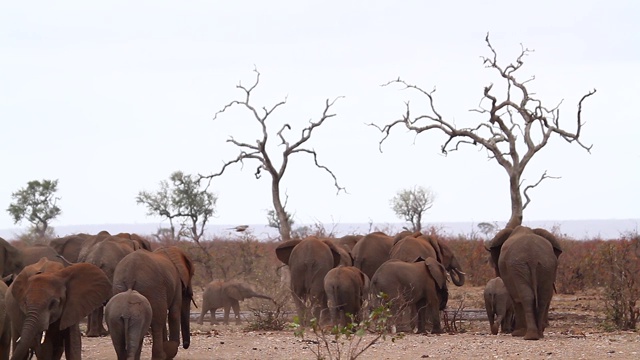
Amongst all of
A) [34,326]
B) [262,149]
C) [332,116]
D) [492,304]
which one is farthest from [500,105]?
[34,326]

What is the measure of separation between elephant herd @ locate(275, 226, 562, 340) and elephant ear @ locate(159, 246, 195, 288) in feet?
8.44

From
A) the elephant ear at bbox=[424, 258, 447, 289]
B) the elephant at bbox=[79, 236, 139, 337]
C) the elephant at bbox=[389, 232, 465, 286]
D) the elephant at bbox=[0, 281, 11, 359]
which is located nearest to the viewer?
the elephant at bbox=[0, 281, 11, 359]

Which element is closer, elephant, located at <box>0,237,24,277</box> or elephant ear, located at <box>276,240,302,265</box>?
elephant, located at <box>0,237,24,277</box>

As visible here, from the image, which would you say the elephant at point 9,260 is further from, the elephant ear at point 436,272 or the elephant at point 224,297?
the elephant ear at point 436,272

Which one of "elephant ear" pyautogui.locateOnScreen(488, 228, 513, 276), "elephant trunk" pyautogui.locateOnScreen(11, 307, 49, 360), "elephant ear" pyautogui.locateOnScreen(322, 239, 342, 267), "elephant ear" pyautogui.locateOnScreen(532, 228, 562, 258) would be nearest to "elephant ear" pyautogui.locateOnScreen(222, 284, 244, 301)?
"elephant ear" pyautogui.locateOnScreen(322, 239, 342, 267)

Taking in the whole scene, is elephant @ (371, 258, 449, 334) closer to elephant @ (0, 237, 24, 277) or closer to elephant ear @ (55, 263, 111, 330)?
elephant @ (0, 237, 24, 277)

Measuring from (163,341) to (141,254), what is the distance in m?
1.34

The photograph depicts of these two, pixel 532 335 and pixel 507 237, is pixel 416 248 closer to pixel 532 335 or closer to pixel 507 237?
pixel 507 237

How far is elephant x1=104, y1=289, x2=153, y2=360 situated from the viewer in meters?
13.2

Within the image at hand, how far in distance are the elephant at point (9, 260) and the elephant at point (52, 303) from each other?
5.90 m

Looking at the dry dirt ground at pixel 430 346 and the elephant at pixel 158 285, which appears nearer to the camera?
the elephant at pixel 158 285

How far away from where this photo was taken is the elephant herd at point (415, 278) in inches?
713

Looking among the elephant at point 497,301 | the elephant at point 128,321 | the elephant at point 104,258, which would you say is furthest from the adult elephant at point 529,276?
the elephant at point 128,321

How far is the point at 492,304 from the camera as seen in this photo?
2025 cm
